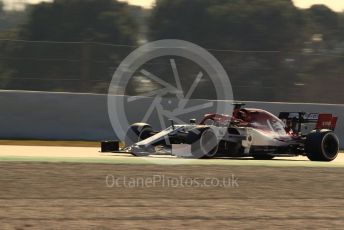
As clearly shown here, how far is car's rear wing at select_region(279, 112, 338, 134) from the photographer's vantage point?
16.1m

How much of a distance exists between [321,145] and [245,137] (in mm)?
1519

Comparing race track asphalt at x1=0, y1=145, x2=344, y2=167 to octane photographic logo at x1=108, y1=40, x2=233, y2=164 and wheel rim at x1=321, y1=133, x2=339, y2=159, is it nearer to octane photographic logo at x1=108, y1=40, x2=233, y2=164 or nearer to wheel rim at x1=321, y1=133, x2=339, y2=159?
wheel rim at x1=321, y1=133, x2=339, y2=159

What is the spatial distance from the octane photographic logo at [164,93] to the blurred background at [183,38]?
0.22 metres

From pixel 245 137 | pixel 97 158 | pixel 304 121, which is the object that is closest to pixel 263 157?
pixel 304 121

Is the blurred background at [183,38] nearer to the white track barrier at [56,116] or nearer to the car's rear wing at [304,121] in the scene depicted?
the white track barrier at [56,116]

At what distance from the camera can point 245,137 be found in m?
15.0

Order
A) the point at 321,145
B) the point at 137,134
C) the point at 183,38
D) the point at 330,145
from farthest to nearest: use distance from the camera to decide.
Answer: the point at 183,38 < the point at 137,134 < the point at 330,145 < the point at 321,145

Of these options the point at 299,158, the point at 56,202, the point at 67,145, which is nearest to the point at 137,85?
the point at 67,145

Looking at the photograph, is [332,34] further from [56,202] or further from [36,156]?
[56,202]

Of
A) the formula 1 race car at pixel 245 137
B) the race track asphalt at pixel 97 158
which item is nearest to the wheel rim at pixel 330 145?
the formula 1 race car at pixel 245 137

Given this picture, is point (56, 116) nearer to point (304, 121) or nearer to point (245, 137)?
point (245, 137)

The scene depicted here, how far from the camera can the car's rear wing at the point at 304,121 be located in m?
16.1

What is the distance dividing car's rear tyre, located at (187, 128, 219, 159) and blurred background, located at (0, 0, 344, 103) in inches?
282

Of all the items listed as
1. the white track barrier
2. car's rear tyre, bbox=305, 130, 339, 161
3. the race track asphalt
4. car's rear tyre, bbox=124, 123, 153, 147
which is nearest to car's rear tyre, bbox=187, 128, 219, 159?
the race track asphalt
